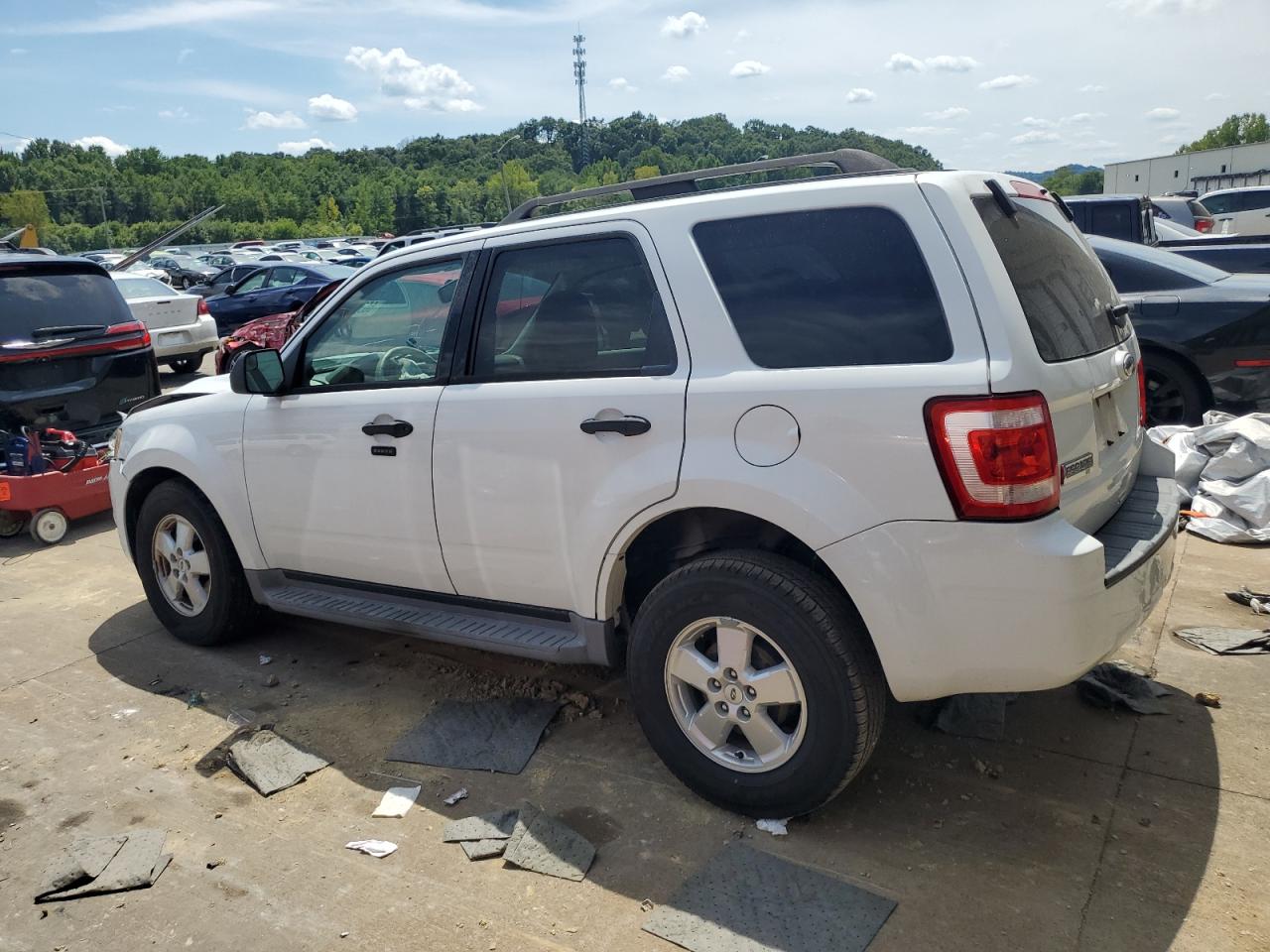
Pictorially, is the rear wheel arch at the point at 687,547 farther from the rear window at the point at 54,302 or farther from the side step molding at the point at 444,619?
the rear window at the point at 54,302

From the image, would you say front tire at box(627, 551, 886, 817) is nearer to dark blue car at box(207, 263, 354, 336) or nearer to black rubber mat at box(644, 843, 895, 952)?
black rubber mat at box(644, 843, 895, 952)

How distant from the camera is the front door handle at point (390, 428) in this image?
3791 mm

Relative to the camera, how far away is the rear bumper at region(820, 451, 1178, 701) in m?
2.62

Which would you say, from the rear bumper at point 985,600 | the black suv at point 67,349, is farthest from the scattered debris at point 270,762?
the black suv at point 67,349

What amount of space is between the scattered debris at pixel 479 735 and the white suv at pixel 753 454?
42 cm

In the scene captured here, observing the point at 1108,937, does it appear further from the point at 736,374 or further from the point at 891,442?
the point at 736,374

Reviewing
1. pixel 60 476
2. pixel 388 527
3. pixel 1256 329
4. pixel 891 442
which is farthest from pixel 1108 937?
pixel 60 476

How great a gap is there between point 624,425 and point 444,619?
1259 millimetres

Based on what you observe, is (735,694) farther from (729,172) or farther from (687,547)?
(729,172)

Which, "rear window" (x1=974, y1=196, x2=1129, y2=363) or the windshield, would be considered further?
the windshield

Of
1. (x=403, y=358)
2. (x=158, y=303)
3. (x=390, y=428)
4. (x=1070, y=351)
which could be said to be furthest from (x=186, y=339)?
(x=1070, y=351)

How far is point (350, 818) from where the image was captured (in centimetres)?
341

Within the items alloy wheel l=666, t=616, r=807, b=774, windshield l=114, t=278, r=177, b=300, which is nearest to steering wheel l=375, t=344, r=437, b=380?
alloy wheel l=666, t=616, r=807, b=774

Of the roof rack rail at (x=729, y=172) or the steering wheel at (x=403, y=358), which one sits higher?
the roof rack rail at (x=729, y=172)
